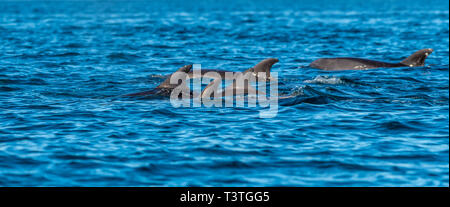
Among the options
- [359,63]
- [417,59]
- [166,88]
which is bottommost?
[166,88]

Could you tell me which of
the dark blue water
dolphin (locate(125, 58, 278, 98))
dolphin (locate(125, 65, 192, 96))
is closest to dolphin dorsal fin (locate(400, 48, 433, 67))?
Answer: the dark blue water

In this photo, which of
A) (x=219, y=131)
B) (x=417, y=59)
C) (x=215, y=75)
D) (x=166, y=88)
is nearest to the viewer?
(x=219, y=131)

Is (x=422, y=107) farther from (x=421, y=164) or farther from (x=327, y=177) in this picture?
(x=327, y=177)

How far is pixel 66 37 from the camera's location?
1453 inches

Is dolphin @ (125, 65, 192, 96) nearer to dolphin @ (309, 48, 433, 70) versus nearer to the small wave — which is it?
the small wave

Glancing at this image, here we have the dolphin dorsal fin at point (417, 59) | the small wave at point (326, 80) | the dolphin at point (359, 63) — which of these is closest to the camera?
the small wave at point (326, 80)

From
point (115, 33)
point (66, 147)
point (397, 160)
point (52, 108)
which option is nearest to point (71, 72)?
point (52, 108)

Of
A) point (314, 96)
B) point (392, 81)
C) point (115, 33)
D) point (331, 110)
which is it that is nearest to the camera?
point (331, 110)

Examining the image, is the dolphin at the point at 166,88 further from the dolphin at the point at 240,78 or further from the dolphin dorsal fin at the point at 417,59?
the dolphin dorsal fin at the point at 417,59

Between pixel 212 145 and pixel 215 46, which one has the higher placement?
pixel 215 46

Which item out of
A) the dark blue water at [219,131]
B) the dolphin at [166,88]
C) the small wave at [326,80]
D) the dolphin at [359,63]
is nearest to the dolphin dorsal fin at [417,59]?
the dolphin at [359,63]

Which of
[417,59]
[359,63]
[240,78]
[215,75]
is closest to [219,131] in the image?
[240,78]

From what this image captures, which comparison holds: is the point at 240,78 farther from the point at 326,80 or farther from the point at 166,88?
the point at 166,88
